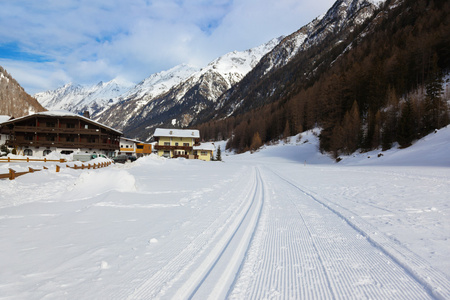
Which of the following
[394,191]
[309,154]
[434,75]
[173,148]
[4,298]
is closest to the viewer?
[4,298]

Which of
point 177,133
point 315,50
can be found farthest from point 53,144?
point 315,50

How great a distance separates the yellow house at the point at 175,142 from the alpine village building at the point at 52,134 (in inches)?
899

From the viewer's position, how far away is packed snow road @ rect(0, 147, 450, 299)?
9.54ft

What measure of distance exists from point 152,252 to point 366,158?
39.0m

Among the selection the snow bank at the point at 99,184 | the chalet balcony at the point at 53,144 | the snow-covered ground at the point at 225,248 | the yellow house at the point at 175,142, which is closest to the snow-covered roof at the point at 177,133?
the yellow house at the point at 175,142

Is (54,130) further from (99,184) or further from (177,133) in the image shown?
(99,184)

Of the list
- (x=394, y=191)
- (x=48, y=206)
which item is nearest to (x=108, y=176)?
(x=48, y=206)

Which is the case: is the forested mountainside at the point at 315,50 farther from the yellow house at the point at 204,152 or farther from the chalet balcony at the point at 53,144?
the chalet balcony at the point at 53,144

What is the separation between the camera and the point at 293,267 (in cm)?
348

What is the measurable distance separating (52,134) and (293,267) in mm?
52648

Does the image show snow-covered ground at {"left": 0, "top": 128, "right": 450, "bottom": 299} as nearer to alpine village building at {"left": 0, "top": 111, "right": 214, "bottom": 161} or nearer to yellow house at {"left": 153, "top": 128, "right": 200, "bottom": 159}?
alpine village building at {"left": 0, "top": 111, "right": 214, "bottom": 161}

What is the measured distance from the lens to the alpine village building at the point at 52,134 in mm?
41344

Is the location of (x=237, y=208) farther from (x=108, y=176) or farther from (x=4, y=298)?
(x=108, y=176)

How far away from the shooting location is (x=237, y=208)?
7375 millimetres
